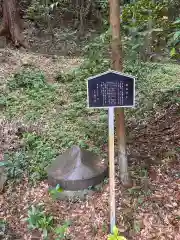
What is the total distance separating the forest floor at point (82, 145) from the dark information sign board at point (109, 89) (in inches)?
50.8

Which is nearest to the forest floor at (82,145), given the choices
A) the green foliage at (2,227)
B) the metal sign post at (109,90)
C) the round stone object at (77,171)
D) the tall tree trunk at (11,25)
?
the green foliage at (2,227)

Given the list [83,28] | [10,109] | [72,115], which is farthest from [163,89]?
[83,28]

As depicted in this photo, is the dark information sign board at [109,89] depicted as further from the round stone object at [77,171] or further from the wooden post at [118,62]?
the round stone object at [77,171]

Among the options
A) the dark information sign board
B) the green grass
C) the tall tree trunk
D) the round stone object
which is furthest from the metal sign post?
the tall tree trunk

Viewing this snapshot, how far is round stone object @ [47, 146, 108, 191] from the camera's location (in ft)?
13.4

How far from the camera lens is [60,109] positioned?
6.69 m

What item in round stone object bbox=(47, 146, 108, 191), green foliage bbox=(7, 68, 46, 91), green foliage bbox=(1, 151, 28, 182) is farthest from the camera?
green foliage bbox=(7, 68, 46, 91)

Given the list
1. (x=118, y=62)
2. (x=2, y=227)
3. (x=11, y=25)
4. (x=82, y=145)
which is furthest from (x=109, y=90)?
(x=11, y=25)

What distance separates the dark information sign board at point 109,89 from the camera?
3344 mm

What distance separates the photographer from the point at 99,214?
12.6ft

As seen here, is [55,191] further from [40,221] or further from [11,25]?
[11,25]

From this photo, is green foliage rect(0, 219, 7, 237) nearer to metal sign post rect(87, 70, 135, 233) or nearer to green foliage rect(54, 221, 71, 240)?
green foliage rect(54, 221, 71, 240)

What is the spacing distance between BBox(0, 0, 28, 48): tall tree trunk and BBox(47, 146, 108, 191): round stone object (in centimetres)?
714

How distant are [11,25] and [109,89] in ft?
27.0
